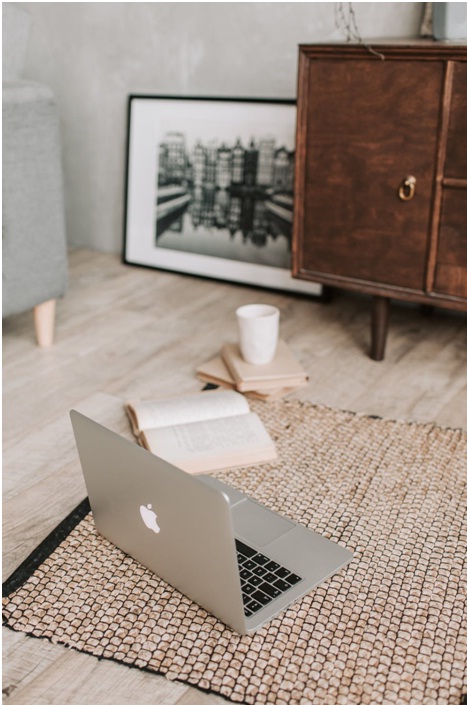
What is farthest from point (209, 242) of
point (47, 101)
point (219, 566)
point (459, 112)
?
point (219, 566)

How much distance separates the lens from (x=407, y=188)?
1.83 m

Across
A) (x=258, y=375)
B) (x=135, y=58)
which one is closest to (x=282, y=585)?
(x=258, y=375)

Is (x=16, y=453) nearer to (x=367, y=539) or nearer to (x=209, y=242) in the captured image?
(x=367, y=539)

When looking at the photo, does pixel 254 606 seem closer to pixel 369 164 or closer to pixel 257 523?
pixel 257 523

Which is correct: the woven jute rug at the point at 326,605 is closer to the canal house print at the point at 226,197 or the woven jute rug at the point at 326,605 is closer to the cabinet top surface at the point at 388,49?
the cabinet top surface at the point at 388,49

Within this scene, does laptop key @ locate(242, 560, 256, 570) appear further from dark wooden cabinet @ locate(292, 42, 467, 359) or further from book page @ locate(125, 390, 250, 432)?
dark wooden cabinet @ locate(292, 42, 467, 359)

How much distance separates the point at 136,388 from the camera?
192cm

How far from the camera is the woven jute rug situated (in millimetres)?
1052

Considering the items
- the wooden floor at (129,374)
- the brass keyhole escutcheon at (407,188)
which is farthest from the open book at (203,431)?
the brass keyhole escutcheon at (407,188)

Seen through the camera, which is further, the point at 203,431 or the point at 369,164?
the point at 369,164

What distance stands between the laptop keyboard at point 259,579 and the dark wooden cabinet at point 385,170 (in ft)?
2.87

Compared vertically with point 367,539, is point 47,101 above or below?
above

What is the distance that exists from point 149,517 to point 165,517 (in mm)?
52

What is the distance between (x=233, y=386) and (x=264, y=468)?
368 millimetres
